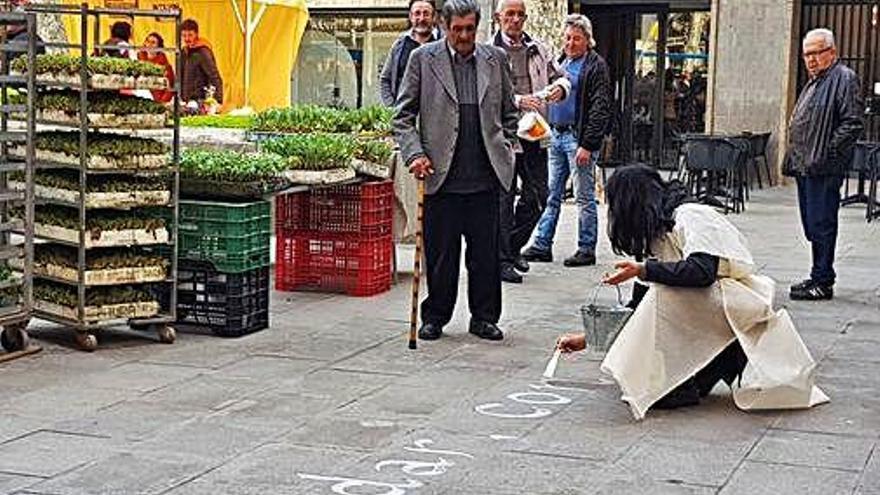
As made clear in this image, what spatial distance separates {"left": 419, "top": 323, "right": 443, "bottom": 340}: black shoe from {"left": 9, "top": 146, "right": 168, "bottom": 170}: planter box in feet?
5.63

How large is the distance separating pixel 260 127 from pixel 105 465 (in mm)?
5289

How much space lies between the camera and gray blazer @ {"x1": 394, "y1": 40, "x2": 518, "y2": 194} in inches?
338

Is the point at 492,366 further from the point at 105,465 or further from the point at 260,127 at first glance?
the point at 260,127

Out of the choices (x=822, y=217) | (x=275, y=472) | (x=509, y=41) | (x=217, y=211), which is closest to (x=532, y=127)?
(x=509, y=41)

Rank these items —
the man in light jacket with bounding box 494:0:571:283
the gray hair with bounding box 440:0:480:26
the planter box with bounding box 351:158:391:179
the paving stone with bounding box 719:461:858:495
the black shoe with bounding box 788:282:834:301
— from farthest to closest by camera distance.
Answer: the man in light jacket with bounding box 494:0:571:283 → the black shoe with bounding box 788:282:834:301 → the planter box with bounding box 351:158:391:179 → the gray hair with bounding box 440:0:480:26 → the paving stone with bounding box 719:461:858:495

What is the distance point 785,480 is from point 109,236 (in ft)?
12.7

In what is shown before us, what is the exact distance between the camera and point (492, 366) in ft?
26.2

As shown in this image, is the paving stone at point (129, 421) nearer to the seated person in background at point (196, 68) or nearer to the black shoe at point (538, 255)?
the black shoe at point (538, 255)

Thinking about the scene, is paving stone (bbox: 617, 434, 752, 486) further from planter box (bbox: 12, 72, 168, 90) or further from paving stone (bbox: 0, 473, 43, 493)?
planter box (bbox: 12, 72, 168, 90)

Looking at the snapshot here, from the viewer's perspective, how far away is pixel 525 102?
10.9m

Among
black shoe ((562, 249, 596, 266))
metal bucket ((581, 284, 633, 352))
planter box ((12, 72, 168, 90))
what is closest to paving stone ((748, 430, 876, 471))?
metal bucket ((581, 284, 633, 352))

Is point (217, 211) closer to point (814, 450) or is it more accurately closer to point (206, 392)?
point (206, 392)

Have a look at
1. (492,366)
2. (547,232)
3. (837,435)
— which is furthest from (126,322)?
(547,232)

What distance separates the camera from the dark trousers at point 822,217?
1033 centimetres
